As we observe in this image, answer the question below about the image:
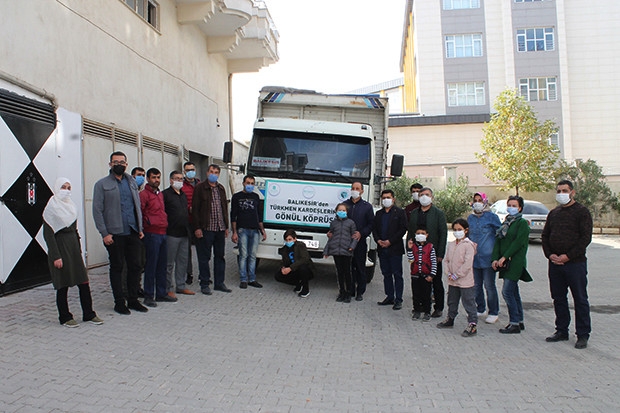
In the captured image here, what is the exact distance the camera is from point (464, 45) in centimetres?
3397

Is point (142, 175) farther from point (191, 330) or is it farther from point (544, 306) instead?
point (544, 306)

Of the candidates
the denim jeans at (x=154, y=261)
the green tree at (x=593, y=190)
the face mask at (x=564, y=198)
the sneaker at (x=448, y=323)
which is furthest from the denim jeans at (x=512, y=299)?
the green tree at (x=593, y=190)

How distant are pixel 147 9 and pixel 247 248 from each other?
7547 millimetres

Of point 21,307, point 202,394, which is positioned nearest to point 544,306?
point 202,394

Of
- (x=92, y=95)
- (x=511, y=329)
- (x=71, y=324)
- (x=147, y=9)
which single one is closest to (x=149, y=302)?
(x=71, y=324)

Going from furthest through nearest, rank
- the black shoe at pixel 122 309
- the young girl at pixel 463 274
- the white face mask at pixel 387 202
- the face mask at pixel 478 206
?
1. the white face mask at pixel 387 202
2. the face mask at pixel 478 206
3. the black shoe at pixel 122 309
4. the young girl at pixel 463 274

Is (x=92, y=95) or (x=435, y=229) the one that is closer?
(x=435, y=229)

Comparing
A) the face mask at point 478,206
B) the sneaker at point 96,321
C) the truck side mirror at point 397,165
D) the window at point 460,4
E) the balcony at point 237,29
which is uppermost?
the window at point 460,4

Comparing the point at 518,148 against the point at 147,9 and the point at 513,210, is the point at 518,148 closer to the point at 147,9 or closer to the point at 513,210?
the point at 147,9

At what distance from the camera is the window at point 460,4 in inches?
Answer: 1329

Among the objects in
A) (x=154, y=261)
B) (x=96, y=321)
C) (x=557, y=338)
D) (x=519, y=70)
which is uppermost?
(x=519, y=70)

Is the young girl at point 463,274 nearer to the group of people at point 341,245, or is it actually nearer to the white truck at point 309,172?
the group of people at point 341,245

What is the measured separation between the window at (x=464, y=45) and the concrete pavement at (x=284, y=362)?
2919cm

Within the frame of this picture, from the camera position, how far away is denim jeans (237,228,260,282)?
8.72 m
